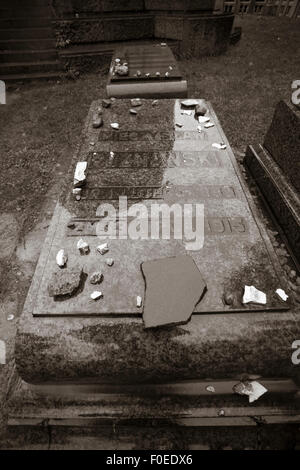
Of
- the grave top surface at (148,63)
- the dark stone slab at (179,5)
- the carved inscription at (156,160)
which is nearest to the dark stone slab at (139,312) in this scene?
the carved inscription at (156,160)

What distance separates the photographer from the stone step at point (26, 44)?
19.8ft

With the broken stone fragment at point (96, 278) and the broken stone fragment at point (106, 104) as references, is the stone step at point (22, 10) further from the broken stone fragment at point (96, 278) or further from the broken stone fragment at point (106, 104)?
the broken stone fragment at point (96, 278)

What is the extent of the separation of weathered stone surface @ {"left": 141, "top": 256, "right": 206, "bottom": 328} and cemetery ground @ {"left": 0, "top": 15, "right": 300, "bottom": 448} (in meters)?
0.88

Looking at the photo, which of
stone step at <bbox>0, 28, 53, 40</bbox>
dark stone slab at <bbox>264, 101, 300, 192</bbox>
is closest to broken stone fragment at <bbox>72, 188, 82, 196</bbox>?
dark stone slab at <bbox>264, 101, 300, 192</bbox>

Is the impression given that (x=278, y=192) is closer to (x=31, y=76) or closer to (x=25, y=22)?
(x=31, y=76)

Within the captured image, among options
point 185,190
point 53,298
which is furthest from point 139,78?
point 53,298

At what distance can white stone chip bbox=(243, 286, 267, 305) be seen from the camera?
1.68m

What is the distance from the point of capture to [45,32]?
240 inches

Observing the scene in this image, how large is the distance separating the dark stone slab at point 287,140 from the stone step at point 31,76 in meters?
4.79

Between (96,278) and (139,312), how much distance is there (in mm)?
327

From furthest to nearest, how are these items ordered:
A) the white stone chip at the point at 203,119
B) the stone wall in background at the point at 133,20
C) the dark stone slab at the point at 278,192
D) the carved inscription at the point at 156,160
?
the stone wall in background at the point at 133,20, the white stone chip at the point at 203,119, the carved inscription at the point at 156,160, the dark stone slab at the point at 278,192

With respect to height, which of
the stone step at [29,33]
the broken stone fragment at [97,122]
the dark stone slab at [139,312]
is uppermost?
the stone step at [29,33]

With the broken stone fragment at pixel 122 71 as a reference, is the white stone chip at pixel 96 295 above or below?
below
